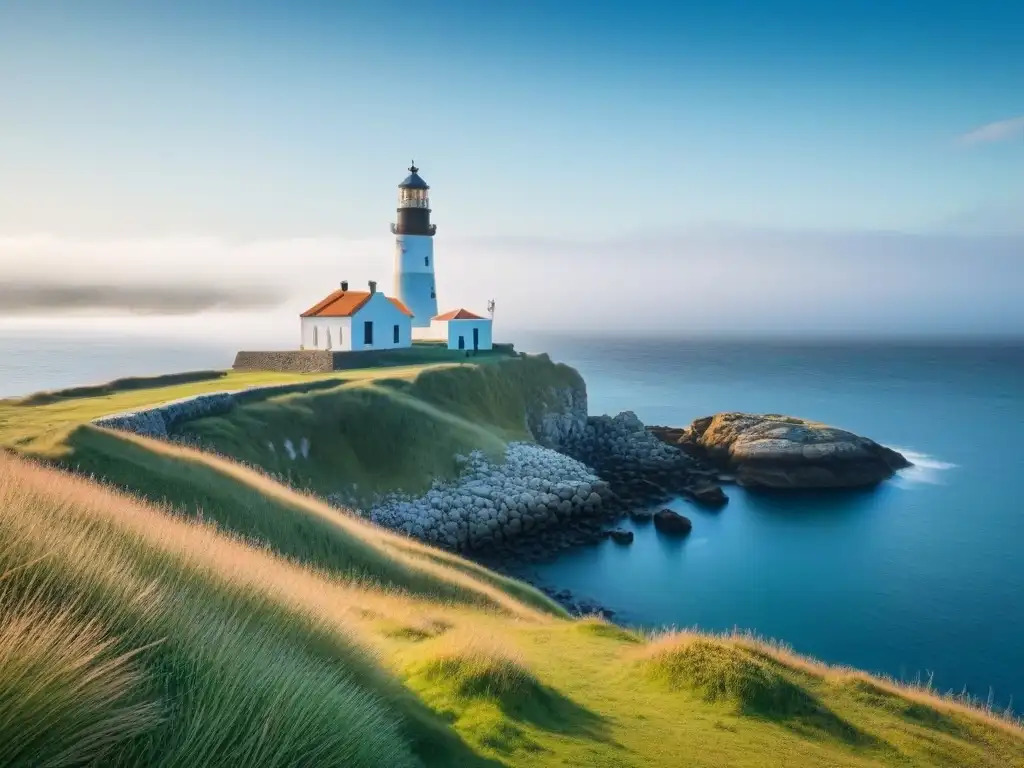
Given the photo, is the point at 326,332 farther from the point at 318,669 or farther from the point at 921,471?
the point at 318,669

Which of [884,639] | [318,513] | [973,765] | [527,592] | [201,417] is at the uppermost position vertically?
[201,417]

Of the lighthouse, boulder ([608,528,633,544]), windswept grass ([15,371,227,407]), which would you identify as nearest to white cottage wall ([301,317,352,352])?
windswept grass ([15,371,227,407])

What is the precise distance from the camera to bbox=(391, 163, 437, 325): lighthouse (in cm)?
6588

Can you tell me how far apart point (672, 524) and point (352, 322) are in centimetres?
2968

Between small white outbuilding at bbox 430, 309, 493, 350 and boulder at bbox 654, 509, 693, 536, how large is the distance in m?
30.6

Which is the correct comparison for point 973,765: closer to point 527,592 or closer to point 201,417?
point 527,592

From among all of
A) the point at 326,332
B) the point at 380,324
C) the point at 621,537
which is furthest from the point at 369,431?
the point at 380,324

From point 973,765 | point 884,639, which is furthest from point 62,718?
point 884,639

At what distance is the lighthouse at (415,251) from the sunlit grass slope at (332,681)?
173 ft

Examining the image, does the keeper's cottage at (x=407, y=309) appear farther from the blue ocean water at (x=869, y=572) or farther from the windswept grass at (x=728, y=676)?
the windswept grass at (x=728, y=676)

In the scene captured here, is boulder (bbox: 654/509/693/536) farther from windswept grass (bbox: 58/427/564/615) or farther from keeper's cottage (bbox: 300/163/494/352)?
keeper's cottage (bbox: 300/163/494/352)

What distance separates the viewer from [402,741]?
20.1ft

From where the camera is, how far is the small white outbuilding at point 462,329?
6638 cm

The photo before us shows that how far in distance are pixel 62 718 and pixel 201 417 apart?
30485mm
